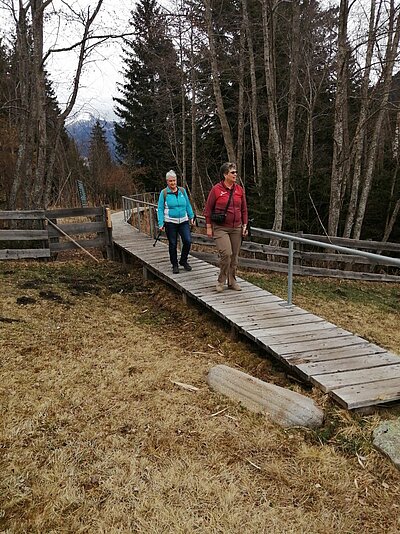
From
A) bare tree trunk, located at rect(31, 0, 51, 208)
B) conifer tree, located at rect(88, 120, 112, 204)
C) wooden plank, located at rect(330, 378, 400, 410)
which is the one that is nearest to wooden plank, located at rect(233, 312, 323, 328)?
wooden plank, located at rect(330, 378, 400, 410)

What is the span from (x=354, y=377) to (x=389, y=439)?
0.79 m

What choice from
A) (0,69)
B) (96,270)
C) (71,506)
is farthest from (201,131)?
(71,506)

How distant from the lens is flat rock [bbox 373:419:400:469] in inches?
110

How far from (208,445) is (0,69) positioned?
864 inches

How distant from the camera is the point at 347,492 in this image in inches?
103

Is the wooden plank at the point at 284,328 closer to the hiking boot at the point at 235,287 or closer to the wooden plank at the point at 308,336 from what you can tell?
the wooden plank at the point at 308,336

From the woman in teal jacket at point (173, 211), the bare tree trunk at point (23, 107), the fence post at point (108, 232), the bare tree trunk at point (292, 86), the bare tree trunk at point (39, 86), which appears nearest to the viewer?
the woman in teal jacket at point (173, 211)

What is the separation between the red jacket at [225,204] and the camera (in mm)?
5637

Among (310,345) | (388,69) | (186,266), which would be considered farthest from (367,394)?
(388,69)

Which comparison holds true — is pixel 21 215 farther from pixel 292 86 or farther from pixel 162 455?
pixel 292 86

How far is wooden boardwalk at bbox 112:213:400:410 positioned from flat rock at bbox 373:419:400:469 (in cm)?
24

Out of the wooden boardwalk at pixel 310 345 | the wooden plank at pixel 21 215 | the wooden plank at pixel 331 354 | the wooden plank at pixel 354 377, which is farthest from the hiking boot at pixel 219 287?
the wooden plank at pixel 21 215

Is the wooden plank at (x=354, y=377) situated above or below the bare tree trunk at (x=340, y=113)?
below

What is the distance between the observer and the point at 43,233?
30.6 feet
